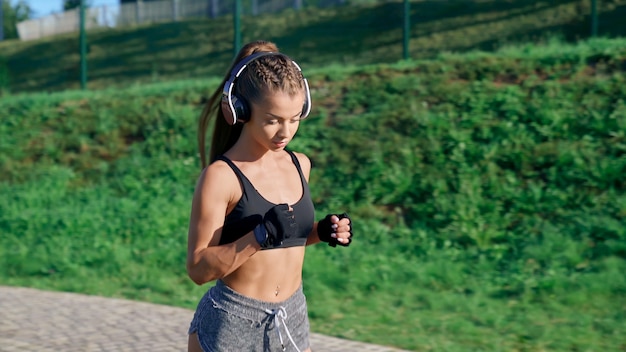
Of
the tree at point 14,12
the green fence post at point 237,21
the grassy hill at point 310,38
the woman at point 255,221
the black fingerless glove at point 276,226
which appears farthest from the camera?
the tree at point 14,12

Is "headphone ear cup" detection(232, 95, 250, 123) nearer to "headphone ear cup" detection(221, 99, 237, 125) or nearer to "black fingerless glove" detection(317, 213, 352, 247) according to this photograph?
"headphone ear cup" detection(221, 99, 237, 125)

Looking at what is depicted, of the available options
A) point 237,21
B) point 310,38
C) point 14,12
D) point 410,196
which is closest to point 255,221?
point 410,196

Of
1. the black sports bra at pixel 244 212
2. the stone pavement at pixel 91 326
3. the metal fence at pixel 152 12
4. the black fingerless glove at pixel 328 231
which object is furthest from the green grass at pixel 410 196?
the metal fence at pixel 152 12

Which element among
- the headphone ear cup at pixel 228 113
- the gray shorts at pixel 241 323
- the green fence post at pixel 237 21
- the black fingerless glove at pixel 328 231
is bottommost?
the gray shorts at pixel 241 323

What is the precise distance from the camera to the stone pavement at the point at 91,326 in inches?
247

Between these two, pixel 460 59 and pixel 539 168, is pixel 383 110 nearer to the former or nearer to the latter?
pixel 460 59

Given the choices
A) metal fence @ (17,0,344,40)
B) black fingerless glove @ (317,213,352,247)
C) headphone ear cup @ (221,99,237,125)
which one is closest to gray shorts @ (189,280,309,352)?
black fingerless glove @ (317,213,352,247)

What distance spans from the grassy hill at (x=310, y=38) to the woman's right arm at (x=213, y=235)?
16863 millimetres

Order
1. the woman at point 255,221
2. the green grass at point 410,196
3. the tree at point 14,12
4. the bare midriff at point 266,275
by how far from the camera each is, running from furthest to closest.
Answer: the tree at point 14,12 < the green grass at point 410,196 < the bare midriff at point 266,275 < the woman at point 255,221

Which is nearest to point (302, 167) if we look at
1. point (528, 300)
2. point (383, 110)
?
point (528, 300)

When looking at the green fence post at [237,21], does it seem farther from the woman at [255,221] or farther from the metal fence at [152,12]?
the woman at [255,221]

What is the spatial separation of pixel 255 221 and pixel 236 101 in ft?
1.35

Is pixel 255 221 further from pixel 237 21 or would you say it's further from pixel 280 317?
pixel 237 21

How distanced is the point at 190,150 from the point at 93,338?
7.04 m
